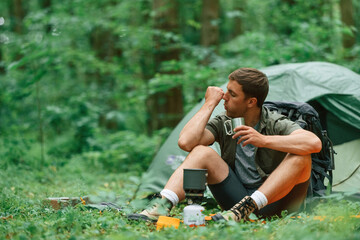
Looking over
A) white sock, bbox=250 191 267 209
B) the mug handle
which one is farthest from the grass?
the mug handle

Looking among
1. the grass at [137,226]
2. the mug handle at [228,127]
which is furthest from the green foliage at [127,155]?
the mug handle at [228,127]

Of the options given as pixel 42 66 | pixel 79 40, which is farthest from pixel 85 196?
pixel 79 40

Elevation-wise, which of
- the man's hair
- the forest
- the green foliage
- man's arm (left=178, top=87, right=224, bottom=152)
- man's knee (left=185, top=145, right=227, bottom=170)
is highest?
the man's hair

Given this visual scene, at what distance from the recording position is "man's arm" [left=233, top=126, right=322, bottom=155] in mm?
2963

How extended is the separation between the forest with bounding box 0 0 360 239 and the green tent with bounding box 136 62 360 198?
4.63ft

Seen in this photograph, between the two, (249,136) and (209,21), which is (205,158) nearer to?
(249,136)

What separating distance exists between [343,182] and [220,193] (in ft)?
6.66

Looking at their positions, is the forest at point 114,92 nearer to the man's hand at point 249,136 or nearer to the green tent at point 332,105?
the man's hand at point 249,136

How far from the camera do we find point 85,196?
379cm

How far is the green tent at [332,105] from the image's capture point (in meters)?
4.53

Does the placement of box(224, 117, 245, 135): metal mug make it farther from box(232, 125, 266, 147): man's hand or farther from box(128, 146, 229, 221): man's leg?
box(128, 146, 229, 221): man's leg

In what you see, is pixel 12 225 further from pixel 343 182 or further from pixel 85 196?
pixel 343 182

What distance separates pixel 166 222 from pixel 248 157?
90cm

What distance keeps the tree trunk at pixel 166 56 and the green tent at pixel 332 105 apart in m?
3.06
